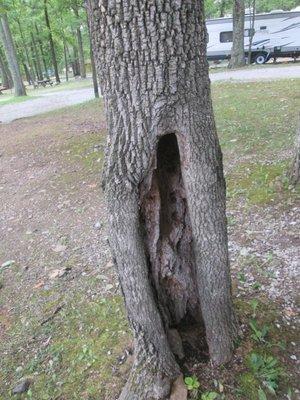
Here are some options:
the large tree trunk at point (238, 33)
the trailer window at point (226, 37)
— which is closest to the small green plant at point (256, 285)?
the large tree trunk at point (238, 33)

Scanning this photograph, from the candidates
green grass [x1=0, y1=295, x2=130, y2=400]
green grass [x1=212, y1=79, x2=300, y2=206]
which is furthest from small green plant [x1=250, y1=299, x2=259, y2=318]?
green grass [x1=212, y1=79, x2=300, y2=206]

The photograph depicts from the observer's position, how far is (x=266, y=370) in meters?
2.35

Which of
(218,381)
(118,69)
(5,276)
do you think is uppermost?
(118,69)

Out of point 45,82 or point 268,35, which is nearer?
point 268,35

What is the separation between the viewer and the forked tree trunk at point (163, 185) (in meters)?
1.63

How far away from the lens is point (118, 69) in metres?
1.67

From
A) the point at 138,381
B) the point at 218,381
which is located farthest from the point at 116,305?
the point at 218,381

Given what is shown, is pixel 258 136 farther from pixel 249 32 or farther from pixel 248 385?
pixel 249 32

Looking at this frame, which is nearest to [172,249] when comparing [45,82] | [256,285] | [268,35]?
[256,285]

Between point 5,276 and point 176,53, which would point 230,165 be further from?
point 176,53

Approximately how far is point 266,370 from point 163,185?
1.41m

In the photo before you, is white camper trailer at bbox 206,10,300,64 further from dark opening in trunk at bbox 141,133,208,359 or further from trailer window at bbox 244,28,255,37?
dark opening in trunk at bbox 141,133,208,359

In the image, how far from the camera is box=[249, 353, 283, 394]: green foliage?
229 cm

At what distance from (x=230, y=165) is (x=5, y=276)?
11.5 feet
